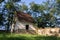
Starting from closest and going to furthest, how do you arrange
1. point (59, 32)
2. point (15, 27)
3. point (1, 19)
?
point (59, 32), point (15, 27), point (1, 19)

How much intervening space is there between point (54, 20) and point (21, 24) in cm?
1123

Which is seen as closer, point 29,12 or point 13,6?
point 13,6

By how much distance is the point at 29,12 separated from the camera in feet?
174

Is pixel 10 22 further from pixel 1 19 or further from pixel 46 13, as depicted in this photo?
pixel 46 13

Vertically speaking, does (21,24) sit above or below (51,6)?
below

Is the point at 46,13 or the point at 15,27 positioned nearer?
the point at 15,27

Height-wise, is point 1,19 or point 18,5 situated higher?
point 18,5

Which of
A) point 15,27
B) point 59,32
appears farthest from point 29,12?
point 59,32

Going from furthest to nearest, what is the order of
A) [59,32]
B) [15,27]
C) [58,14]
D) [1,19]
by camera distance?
1. [58,14]
2. [1,19]
3. [15,27]
4. [59,32]

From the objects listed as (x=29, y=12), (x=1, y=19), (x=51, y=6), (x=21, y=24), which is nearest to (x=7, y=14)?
(x=1, y=19)

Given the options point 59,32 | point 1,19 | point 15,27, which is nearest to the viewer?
point 59,32

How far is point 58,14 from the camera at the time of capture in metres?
50.5

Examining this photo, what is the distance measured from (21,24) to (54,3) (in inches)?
474

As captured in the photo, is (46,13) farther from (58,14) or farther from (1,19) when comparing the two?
(1,19)
